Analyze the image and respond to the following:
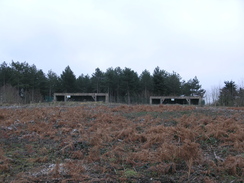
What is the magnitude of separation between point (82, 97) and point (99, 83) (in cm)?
1545

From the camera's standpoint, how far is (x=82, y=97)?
31.7 meters

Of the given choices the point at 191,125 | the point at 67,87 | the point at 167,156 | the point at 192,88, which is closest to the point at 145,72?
the point at 192,88

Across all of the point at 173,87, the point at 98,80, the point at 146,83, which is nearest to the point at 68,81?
the point at 98,80

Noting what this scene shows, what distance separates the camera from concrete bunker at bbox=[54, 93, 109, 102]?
29.5 meters

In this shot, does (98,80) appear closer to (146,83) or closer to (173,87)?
(146,83)

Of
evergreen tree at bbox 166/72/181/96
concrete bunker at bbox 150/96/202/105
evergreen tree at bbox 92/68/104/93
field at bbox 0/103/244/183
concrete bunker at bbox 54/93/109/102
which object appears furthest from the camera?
evergreen tree at bbox 92/68/104/93

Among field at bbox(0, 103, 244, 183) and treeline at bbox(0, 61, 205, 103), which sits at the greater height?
treeline at bbox(0, 61, 205, 103)

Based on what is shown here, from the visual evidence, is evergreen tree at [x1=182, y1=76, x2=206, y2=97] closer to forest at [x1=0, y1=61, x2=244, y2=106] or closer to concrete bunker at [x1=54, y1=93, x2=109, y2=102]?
forest at [x1=0, y1=61, x2=244, y2=106]

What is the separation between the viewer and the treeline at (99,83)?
40875mm

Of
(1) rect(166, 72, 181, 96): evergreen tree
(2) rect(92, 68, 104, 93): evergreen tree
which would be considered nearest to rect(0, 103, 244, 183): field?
(1) rect(166, 72, 181, 96): evergreen tree

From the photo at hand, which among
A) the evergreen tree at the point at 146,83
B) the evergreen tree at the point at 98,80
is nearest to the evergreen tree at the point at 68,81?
the evergreen tree at the point at 98,80

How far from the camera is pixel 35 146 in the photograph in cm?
552

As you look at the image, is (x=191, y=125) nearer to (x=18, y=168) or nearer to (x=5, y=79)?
(x=18, y=168)

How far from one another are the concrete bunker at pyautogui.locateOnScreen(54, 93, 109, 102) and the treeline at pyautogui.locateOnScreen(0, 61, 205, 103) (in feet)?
25.5
